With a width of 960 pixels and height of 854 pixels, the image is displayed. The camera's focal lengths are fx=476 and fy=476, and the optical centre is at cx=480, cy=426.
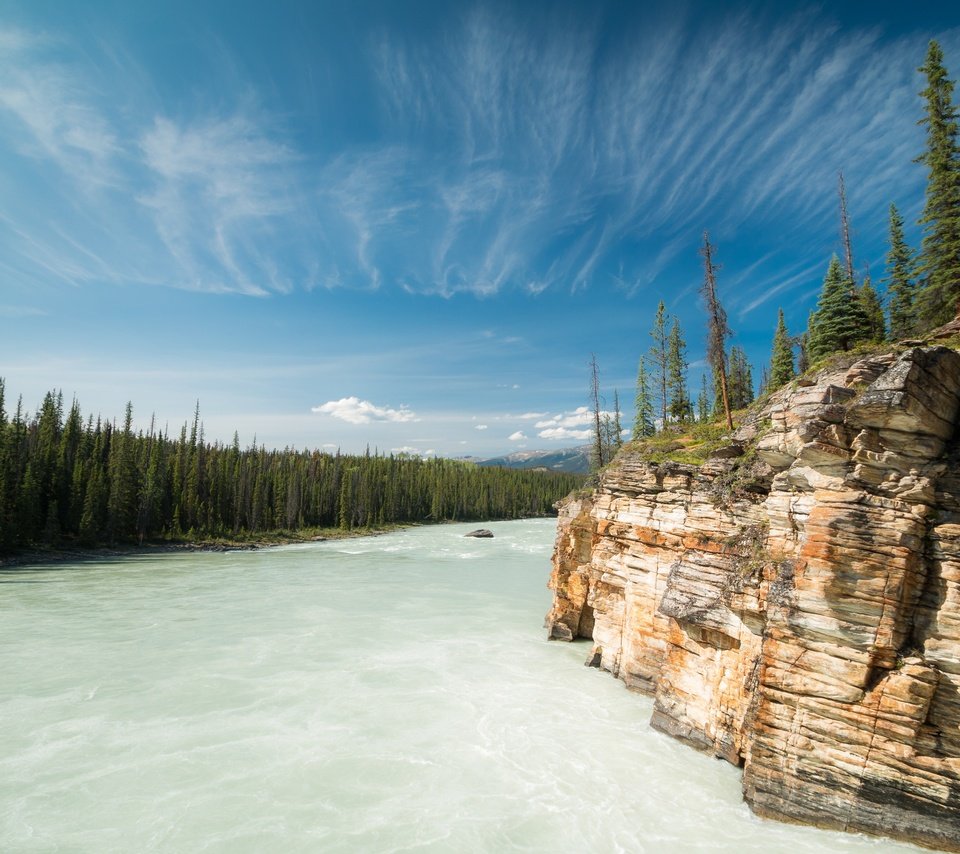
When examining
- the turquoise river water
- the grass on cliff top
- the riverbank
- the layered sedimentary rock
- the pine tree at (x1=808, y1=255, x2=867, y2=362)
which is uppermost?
the pine tree at (x1=808, y1=255, x2=867, y2=362)

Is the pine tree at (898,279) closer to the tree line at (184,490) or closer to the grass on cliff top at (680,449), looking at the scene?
the grass on cliff top at (680,449)

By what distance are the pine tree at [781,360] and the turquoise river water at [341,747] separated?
132 feet

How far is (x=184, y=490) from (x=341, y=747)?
76279 millimetres

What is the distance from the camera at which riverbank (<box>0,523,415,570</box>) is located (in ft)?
164

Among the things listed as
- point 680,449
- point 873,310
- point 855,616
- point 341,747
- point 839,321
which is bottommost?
point 341,747

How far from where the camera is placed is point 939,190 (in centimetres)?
2398

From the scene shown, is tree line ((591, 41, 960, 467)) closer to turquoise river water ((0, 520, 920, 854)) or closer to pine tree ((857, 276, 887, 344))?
pine tree ((857, 276, 887, 344))

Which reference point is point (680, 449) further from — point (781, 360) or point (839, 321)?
point (781, 360)

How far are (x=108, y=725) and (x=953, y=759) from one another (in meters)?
20.6

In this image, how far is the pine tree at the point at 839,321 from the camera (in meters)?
29.9

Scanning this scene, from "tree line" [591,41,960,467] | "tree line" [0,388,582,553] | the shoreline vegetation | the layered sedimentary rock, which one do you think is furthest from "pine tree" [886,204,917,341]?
"tree line" [0,388,582,553]

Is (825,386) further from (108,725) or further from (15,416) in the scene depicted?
(15,416)

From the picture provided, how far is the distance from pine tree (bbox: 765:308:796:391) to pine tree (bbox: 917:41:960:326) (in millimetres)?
23947

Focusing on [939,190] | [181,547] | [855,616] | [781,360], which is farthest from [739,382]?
[181,547]
